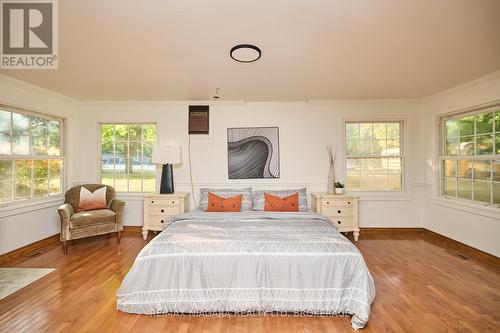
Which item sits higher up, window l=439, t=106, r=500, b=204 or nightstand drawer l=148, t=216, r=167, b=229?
window l=439, t=106, r=500, b=204

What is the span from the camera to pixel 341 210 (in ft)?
12.7

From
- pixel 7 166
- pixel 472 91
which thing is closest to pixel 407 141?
pixel 472 91

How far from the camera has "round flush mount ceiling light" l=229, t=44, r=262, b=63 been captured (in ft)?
7.54

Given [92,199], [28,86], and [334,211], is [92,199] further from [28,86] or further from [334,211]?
[334,211]

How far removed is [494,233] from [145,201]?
15.8 feet

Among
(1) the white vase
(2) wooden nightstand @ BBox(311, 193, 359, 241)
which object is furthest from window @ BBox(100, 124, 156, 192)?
(1) the white vase

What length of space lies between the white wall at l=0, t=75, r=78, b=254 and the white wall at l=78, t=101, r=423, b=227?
0.29 m

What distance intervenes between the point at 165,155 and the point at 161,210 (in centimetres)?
90

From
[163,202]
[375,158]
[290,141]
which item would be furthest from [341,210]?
[163,202]

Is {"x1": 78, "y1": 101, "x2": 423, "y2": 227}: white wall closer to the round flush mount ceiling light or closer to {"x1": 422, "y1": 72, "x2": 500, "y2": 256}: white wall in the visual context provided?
{"x1": 422, "y1": 72, "x2": 500, "y2": 256}: white wall

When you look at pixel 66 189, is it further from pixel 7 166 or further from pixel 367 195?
pixel 367 195

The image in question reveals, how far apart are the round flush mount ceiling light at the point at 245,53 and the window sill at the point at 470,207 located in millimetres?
3504

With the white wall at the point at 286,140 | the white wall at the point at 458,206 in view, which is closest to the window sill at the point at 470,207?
the white wall at the point at 458,206

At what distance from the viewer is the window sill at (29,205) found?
3.13 m
